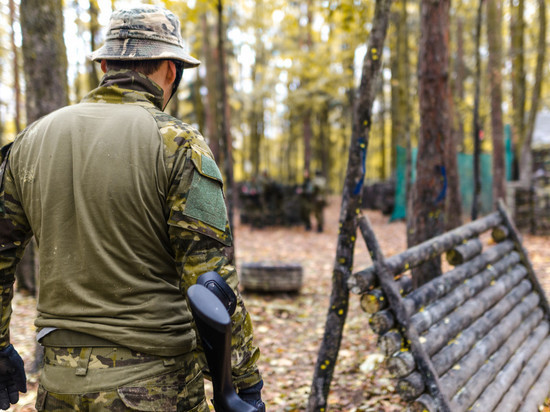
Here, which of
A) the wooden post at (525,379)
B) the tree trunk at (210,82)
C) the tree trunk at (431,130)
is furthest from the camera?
the tree trunk at (210,82)

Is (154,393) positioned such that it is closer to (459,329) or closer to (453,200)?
(459,329)

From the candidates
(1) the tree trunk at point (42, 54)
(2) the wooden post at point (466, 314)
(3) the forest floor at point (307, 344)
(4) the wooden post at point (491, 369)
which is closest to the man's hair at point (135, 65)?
(2) the wooden post at point (466, 314)

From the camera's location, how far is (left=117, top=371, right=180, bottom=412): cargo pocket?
1563 mm

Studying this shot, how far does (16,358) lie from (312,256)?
9.53 metres

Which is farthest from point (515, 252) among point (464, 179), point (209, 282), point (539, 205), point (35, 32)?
point (464, 179)

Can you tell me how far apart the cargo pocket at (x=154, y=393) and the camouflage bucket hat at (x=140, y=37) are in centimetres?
122

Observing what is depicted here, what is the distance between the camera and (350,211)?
3.62 m

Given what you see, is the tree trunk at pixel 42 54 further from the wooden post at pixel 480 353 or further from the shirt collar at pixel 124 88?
the wooden post at pixel 480 353

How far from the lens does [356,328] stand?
5887mm

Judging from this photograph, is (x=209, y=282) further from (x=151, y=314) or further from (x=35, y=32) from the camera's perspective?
(x=35, y=32)

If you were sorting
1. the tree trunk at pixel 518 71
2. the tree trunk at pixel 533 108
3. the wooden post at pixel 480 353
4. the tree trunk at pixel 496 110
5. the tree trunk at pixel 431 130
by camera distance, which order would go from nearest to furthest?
the wooden post at pixel 480 353 < the tree trunk at pixel 431 130 < the tree trunk at pixel 496 110 < the tree trunk at pixel 533 108 < the tree trunk at pixel 518 71

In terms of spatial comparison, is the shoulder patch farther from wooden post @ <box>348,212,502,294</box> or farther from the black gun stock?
wooden post @ <box>348,212,502,294</box>

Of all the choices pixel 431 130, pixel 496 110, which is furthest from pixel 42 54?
pixel 496 110

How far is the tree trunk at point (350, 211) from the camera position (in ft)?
11.8
